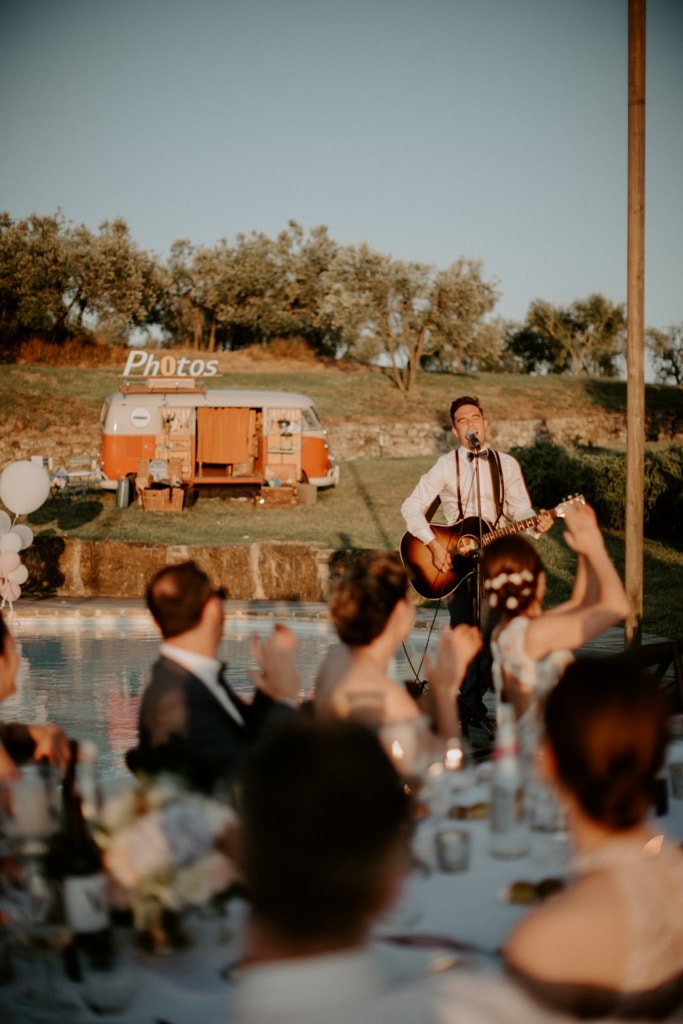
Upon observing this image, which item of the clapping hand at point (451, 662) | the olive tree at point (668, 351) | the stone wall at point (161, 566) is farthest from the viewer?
the olive tree at point (668, 351)

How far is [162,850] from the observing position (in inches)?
85.4

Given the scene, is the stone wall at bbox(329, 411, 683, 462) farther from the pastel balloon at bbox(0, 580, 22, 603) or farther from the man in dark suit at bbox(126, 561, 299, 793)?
the man in dark suit at bbox(126, 561, 299, 793)

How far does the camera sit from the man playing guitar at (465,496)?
247 inches

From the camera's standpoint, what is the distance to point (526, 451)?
64.8 ft

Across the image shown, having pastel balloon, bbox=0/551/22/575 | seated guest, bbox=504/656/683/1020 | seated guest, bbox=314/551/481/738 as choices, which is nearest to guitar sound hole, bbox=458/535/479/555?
seated guest, bbox=314/551/481/738

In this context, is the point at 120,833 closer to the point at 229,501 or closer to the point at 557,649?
the point at 557,649

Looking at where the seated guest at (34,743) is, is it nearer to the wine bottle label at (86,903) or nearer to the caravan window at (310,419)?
the wine bottle label at (86,903)

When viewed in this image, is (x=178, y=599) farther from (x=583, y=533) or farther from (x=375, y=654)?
(x=583, y=533)

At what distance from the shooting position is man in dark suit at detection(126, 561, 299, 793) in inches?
113

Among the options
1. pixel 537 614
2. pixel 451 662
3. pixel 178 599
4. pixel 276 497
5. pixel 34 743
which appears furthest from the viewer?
pixel 276 497

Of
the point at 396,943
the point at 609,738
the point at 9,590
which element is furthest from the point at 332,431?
the point at 609,738

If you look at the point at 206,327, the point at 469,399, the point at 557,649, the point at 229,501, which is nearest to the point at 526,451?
the point at 229,501

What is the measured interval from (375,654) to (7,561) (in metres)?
8.99

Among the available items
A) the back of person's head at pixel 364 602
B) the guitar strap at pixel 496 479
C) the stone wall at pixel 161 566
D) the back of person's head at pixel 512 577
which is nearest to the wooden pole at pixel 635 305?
the guitar strap at pixel 496 479
